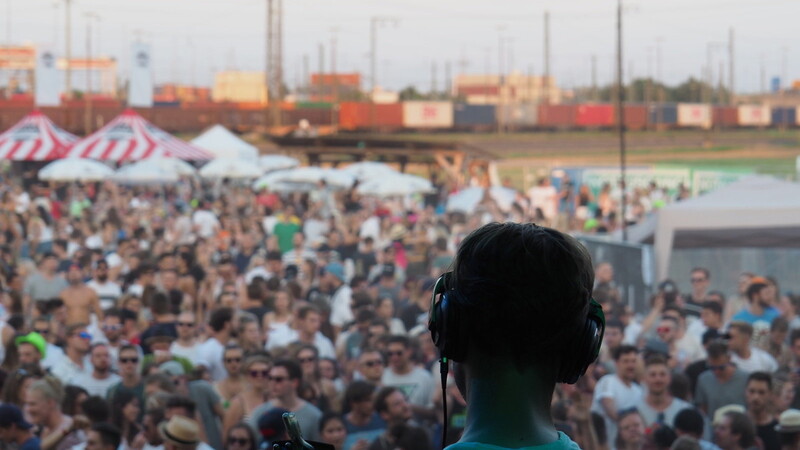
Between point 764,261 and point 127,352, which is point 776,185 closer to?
point 764,261

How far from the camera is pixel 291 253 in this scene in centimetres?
1567

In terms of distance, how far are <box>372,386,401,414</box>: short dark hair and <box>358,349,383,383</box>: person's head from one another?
0.76 meters

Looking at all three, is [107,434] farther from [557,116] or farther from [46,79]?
[557,116]

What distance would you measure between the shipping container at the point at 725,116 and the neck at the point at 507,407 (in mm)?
95556

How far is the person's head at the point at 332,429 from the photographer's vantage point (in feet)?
21.2

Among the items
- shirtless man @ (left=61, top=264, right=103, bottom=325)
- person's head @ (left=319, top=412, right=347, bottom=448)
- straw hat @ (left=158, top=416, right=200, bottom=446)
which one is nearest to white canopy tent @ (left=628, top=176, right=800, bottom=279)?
shirtless man @ (left=61, top=264, right=103, bottom=325)

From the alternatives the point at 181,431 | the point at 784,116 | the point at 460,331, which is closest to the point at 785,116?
the point at 784,116

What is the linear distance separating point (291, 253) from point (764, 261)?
597 centimetres

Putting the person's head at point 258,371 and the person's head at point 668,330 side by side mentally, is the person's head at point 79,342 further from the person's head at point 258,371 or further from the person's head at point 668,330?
the person's head at point 668,330

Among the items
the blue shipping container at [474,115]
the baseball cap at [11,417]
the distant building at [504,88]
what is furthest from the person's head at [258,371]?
the distant building at [504,88]

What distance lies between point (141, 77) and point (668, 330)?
29.0 m

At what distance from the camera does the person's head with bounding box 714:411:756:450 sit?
20.8 feet

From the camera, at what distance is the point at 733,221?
43.7 ft

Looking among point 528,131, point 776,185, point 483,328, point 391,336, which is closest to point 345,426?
point 391,336
